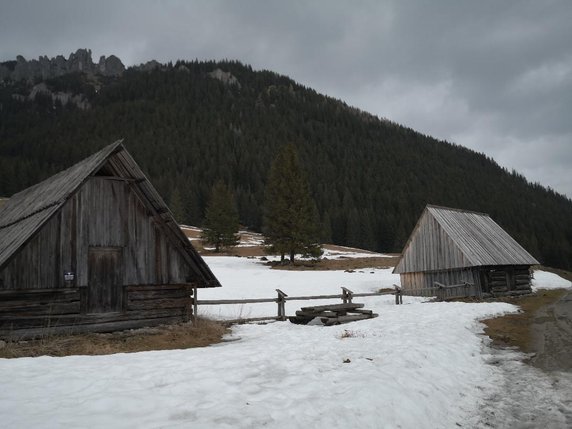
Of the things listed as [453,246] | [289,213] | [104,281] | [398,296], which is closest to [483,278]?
[453,246]

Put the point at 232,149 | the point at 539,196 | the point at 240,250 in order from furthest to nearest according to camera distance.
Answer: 1. the point at 539,196
2. the point at 232,149
3. the point at 240,250

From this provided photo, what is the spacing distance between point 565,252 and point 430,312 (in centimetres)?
11835

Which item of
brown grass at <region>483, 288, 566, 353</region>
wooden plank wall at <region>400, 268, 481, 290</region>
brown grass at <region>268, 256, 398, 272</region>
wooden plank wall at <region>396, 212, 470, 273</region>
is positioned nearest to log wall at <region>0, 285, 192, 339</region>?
brown grass at <region>483, 288, 566, 353</region>

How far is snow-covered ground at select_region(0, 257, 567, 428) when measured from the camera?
222 inches

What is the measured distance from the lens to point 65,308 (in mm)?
12648

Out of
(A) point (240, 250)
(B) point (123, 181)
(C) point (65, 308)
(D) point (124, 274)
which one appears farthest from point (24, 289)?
(A) point (240, 250)

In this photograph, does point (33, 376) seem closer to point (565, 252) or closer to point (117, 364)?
point (117, 364)

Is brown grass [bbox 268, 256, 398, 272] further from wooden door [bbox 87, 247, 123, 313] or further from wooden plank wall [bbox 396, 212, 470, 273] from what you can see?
wooden door [bbox 87, 247, 123, 313]

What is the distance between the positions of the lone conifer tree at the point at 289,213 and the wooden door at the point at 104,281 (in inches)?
1309

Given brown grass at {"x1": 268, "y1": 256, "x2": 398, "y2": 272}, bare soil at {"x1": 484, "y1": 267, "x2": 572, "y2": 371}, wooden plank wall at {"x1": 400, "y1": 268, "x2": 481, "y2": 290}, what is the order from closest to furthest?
bare soil at {"x1": 484, "y1": 267, "x2": 572, "y2": 371}, wooden plank wall at {"x1": 400, "y1": 268, "x2": 481, "y2": 290}, brown grass at {"x1": 268, "y1": 256, "x2": 398, "y2": 272}

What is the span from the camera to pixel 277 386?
7.17 meters

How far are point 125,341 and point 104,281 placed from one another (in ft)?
7.38

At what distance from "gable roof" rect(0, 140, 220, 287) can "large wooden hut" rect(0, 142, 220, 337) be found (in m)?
0.04

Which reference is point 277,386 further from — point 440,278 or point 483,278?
point 483,278
